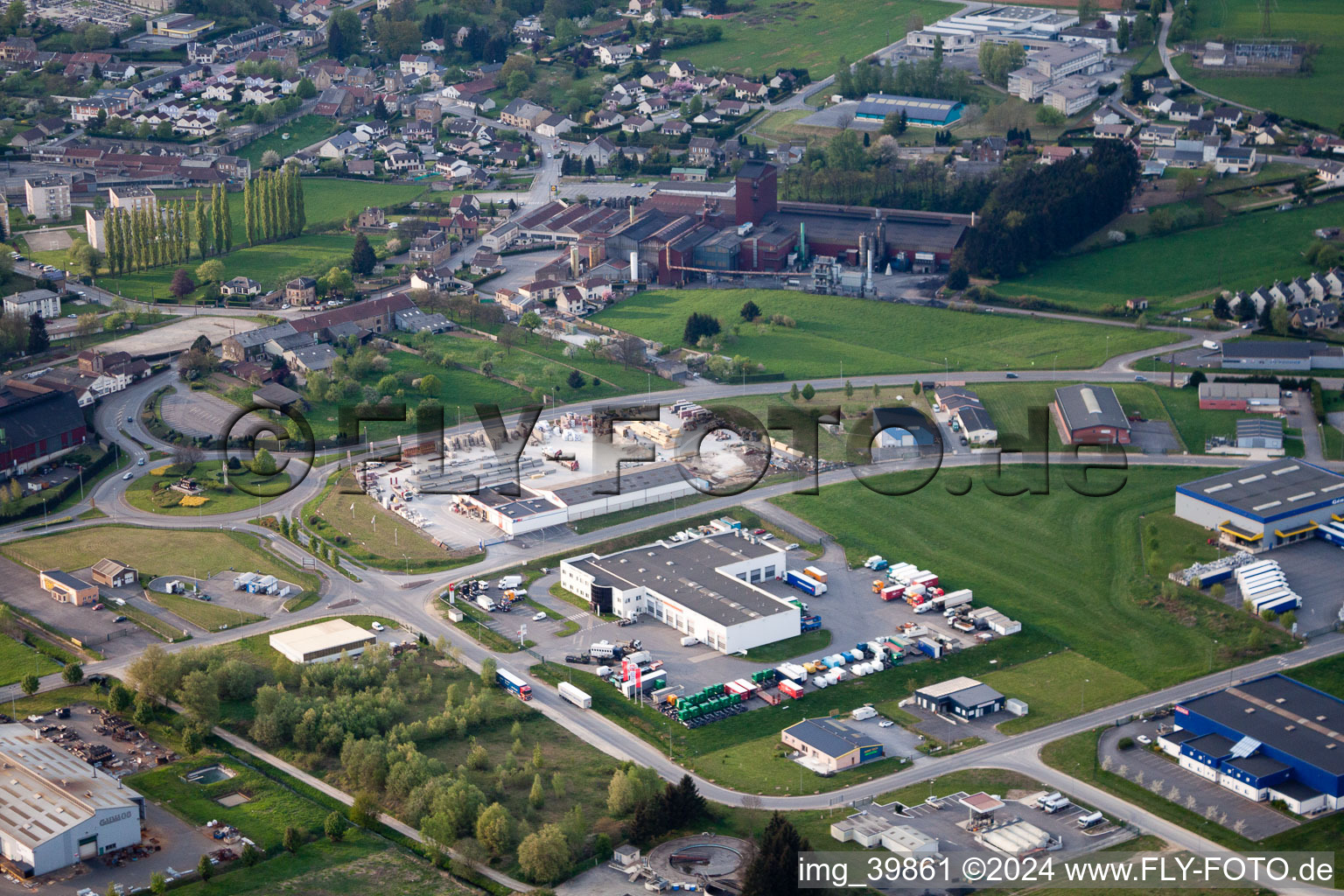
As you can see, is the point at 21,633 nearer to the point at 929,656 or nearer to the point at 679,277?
the point at 929,656

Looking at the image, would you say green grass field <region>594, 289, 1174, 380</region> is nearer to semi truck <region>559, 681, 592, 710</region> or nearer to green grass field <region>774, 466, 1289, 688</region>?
green grass field <region>774, 466, 1289, 688</region>

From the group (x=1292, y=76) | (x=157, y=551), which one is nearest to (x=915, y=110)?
(x=1292, y=76)

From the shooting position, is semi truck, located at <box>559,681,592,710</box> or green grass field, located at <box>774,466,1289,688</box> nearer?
semi truck, located at <box>559,681,592,710</box>

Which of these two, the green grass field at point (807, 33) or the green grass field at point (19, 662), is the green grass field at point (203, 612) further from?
the green grass field at point (807, 33)

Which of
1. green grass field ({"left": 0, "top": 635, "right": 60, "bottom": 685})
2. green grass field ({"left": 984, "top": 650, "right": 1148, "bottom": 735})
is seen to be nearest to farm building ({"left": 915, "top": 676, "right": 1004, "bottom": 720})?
green grass field ({"left": 984, "top": 650, "right": 1148, "bottom": 735})

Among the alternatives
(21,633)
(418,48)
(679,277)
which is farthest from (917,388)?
(418,48)

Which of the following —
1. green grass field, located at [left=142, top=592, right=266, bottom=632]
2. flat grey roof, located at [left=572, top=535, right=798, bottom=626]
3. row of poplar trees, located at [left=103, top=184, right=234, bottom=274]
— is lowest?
A: green grass field, located at [left=142, top=592, right=266, bottom=632]

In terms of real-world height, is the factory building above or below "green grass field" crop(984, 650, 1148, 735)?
above
